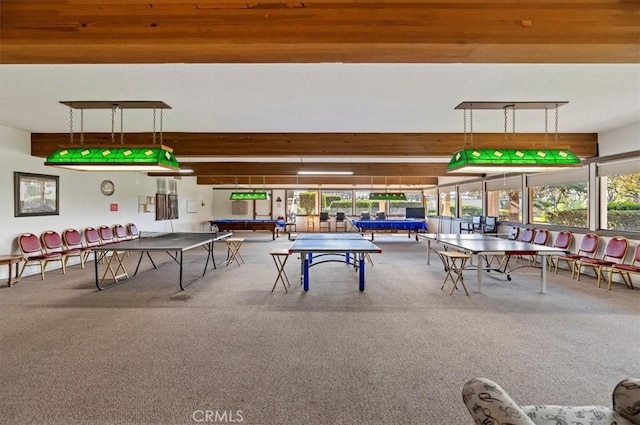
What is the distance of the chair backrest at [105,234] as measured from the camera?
817 centimetres

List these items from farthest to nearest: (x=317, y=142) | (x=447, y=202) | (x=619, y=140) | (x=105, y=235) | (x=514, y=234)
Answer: (x=447, y=202)
(x=514, y=234)
(x=105, y=235)
(x=317, y=142)
(x=619, y=140)

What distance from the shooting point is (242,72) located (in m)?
3.29

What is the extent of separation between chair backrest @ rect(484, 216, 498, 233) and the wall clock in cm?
1130

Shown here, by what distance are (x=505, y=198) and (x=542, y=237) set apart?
3.08 m

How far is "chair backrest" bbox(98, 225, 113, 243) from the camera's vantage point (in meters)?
8.17

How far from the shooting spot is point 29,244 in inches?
246

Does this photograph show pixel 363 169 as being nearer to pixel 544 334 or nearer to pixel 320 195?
pixel 544 334

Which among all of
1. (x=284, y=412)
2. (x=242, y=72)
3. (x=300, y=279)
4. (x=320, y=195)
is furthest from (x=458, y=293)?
(x=320, y=195)

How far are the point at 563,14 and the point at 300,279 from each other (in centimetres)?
511

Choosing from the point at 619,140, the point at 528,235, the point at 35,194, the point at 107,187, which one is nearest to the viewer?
the point at 619,140

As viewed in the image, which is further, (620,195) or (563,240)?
(563,240)

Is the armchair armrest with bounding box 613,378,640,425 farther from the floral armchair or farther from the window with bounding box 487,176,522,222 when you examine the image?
the window with bounding box 487,176,522,222

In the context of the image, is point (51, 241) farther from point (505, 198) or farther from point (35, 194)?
point (505, 198)

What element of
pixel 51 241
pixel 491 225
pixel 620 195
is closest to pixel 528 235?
pixel 491 225
